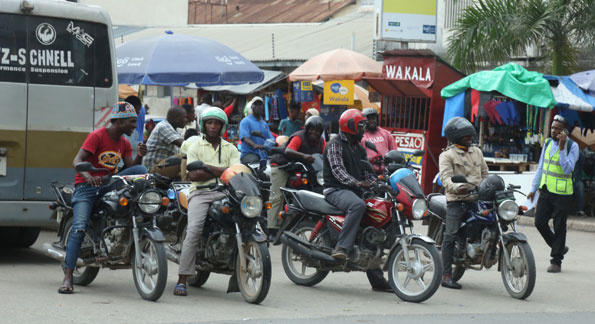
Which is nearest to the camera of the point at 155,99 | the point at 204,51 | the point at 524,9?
the point at 204,51

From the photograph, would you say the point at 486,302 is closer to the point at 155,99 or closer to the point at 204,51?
the point at 204,51

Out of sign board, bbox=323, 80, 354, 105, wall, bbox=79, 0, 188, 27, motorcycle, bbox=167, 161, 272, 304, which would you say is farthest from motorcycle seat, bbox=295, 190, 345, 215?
wall, bbox=79, 0, 188, 27

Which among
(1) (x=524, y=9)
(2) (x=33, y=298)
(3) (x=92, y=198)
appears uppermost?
(1) (x=524, y=9)

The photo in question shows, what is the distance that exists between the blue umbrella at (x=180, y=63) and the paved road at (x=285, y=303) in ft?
16.5

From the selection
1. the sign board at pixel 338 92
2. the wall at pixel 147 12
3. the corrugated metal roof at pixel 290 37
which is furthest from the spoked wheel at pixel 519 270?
the wall at pixel 147 12

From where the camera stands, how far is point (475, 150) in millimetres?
10148

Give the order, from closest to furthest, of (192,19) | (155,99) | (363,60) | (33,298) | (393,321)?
(393,321) < (33,298) < (363,60) < (155,99) < (192,19)

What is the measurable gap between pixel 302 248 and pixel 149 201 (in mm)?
1664

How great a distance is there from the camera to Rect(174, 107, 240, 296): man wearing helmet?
28.2 ft

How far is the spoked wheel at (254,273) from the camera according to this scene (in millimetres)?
8109

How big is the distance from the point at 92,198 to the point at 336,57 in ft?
37.6

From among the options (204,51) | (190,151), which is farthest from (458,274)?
(204,51)

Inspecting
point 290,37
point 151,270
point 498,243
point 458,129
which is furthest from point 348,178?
point 290,37

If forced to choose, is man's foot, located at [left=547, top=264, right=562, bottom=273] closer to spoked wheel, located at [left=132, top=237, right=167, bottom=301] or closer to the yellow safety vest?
the yellow safety vest
